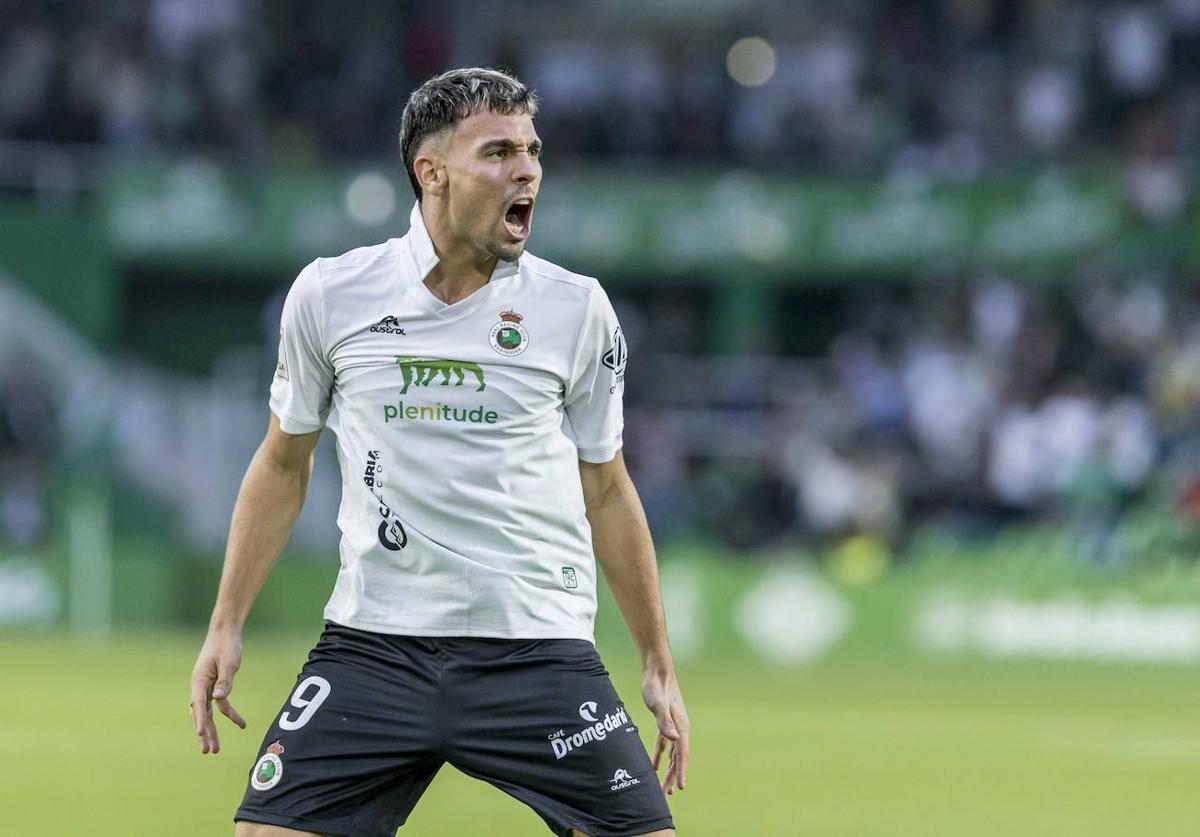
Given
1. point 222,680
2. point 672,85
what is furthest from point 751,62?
point 222,680

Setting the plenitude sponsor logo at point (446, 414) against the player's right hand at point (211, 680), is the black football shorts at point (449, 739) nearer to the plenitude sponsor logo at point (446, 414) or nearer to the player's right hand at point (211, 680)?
the player's right hand at point (211, 680)

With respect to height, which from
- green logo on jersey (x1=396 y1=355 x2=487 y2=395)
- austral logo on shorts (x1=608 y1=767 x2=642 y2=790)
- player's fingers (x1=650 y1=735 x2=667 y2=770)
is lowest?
player's fingers (x1=650 y1=735 x2=667 y2=770)

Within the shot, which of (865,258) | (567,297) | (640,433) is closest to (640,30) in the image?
(865,258)

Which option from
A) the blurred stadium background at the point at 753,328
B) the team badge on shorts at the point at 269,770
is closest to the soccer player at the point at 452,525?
the team badge on shorts at the point at 269,770

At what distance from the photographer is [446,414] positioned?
4.79m

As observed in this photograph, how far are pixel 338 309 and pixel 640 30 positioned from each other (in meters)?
24.5

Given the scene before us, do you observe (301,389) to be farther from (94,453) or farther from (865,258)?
(865,258)

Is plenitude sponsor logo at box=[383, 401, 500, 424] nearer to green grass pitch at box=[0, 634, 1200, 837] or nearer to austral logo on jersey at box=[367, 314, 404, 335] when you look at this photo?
austral logo on jersey at box=[367, 314, 404, 335]

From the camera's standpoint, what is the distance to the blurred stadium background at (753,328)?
61.4ft

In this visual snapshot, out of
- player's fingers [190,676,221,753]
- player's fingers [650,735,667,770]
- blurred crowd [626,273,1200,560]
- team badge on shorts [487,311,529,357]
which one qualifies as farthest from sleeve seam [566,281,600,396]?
blurred crowd [626,273,1200,560]

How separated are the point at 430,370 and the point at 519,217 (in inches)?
15.4

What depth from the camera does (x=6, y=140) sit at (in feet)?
75.2

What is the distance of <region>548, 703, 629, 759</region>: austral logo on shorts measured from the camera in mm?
4723

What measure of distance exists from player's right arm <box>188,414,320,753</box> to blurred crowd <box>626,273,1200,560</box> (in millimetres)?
14835
